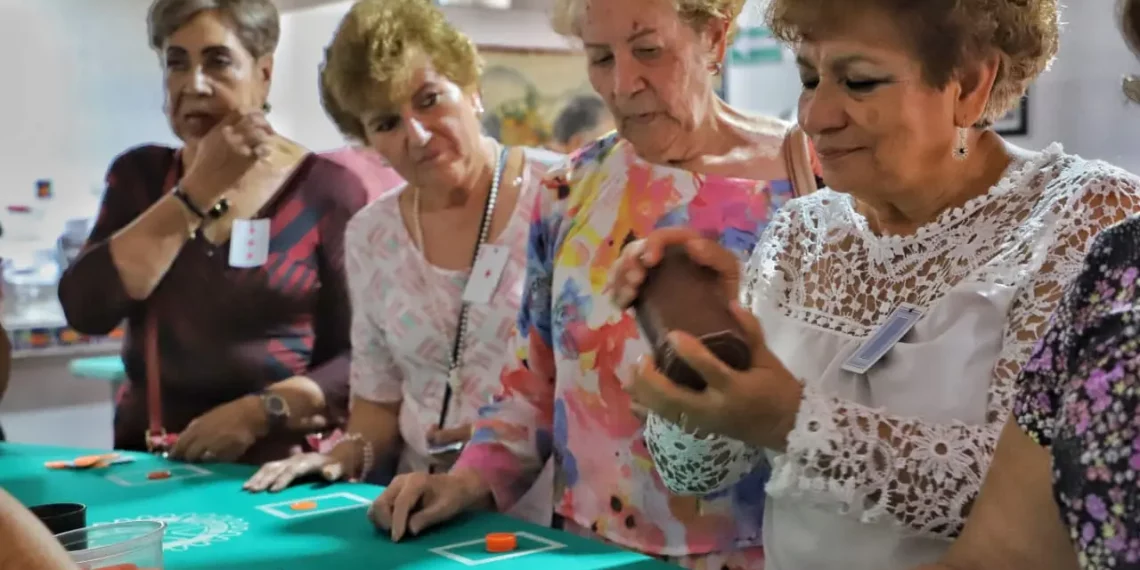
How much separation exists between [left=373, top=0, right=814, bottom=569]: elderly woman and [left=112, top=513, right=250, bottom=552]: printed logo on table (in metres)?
0.23

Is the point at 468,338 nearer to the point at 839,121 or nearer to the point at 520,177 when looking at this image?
the point at 520,177

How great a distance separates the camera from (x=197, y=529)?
1748 mm

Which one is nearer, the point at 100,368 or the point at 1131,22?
the point at 1131,22

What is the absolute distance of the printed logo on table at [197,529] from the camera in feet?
5.46

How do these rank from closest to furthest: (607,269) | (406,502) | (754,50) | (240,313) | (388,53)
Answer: (406,502) → (607,269) → (388,53) → (240,313) → (754,50)

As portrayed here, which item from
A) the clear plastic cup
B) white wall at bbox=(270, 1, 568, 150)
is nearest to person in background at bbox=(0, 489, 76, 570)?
the clear plastic cup

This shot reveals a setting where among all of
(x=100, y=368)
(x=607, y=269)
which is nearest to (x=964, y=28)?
(x=607, y=269)

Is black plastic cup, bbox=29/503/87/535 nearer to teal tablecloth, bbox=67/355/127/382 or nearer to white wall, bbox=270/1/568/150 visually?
teal tablecloth, bbox=67/355/127/382

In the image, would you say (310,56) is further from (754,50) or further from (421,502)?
(421,502)

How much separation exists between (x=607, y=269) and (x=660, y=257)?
49 centimetres

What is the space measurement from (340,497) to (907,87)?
116cm

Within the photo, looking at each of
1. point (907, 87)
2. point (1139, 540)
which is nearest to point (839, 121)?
point (907, 87)

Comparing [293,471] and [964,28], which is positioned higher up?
[964,28]

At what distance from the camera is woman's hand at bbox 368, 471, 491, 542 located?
164 centimetres
